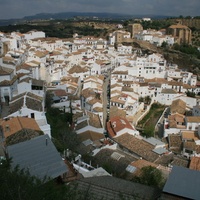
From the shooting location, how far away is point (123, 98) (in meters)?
30.0

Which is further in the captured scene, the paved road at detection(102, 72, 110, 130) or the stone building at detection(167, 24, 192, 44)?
the stone building at detection(167, 24, 192, 44)

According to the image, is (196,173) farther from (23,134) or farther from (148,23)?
(148,23)

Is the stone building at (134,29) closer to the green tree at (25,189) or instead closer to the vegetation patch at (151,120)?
the vegetation patch at (151,120)

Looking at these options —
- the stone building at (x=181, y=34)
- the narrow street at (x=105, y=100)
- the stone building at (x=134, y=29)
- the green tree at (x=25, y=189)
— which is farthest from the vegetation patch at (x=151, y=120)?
the stone building at (x=134, y=29)

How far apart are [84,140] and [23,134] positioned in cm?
897

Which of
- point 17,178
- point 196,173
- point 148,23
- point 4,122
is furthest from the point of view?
point 148,23

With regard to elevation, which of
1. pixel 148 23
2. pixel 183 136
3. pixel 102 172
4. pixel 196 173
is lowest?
pixel 183 136

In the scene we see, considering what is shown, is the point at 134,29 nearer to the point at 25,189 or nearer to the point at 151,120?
the point at 151,120

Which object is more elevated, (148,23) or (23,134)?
(148,23)

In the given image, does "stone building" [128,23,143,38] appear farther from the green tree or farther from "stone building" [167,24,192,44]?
the green tree

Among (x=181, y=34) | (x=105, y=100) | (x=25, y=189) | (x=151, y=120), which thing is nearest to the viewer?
(x=25, y=189)

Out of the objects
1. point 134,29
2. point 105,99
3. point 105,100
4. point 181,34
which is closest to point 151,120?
point 105,100

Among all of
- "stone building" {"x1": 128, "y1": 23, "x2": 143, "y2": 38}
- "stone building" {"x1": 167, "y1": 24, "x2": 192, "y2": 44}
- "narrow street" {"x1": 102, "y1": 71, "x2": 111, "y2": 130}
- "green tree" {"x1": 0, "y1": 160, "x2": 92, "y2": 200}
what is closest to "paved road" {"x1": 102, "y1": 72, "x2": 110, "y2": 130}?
"narrow street" {"x1": 102, "y1": 71, "x2": 111, "y2": 130}

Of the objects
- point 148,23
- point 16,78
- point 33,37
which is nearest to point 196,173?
point 16,78
